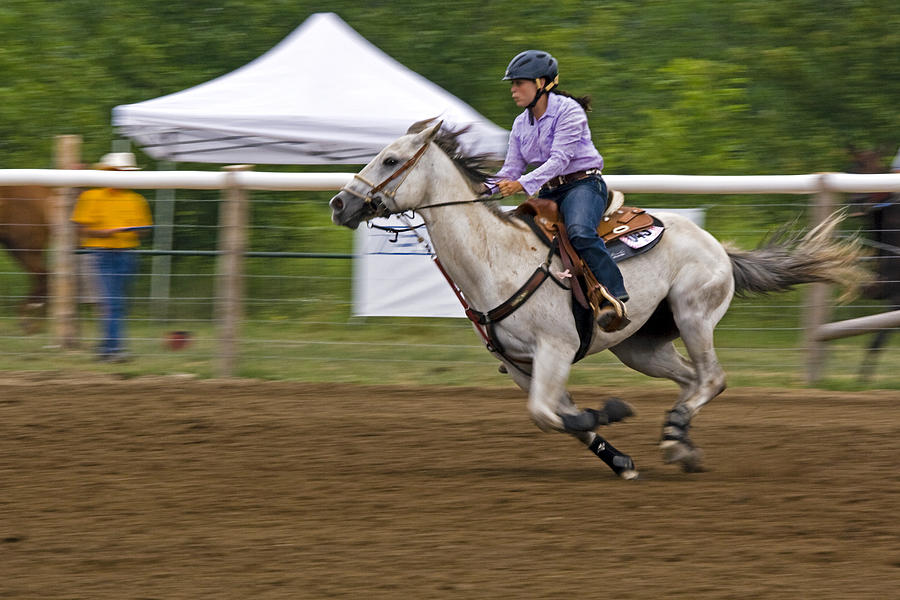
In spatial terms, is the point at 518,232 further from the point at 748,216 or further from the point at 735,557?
the point at 748,216

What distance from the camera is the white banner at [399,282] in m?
9.30

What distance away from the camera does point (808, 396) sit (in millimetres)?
8734

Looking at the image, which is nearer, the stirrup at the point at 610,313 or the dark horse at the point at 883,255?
the stirrup at the point at 610,313

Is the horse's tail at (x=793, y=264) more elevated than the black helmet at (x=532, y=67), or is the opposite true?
the black helmet at (x=532, y=67)

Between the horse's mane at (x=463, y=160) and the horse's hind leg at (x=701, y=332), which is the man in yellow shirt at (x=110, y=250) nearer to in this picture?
the horse's mane at (x=463, y=160)

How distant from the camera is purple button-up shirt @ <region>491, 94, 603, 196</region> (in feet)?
20.0

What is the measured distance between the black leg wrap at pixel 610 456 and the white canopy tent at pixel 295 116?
19.9 feet

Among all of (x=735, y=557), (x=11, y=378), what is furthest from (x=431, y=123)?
(x=11, y=378)

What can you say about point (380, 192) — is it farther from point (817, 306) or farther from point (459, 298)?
point (817, 306)

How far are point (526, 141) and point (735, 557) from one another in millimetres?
2689

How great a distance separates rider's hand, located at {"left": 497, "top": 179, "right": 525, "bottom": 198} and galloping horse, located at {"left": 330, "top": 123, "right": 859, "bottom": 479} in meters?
0.19

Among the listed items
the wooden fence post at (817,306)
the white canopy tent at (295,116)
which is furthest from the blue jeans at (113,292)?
the wooden fence post at (817,306)

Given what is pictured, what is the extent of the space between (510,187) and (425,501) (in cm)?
171

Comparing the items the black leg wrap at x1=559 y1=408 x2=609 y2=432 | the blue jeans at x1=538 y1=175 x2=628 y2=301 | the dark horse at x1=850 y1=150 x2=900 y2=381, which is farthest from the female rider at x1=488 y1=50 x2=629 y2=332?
the dark horse at x1=850 y1=150 x2=900 y2=381
